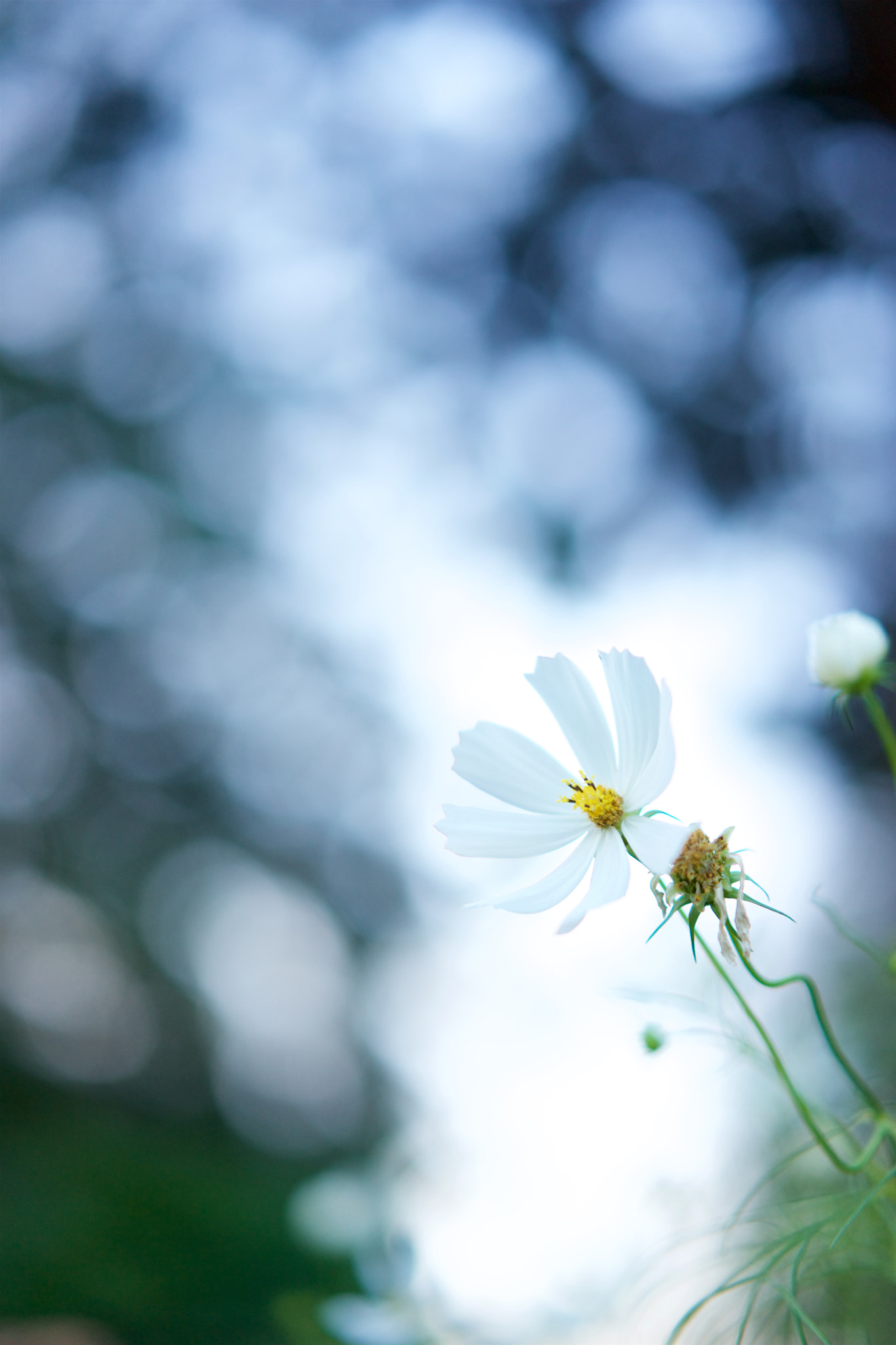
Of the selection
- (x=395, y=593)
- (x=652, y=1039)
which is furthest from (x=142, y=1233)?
(x=652, y=1039)

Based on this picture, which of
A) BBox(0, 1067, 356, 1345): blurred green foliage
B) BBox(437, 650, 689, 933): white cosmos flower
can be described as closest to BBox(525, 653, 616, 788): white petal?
BBox(437, 650, 689, 933): white cosmos flower

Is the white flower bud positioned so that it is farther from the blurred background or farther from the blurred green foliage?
the blurred green foliage

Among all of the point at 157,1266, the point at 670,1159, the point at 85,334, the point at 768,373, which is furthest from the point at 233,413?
the point at 670,1159

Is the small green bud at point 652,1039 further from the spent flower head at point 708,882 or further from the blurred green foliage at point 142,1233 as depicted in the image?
the blurred green foliage at point 142,1233

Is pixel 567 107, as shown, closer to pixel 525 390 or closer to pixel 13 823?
pixel 525 390

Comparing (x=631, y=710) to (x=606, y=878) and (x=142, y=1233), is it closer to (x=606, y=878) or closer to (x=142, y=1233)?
(x=606, y=878)

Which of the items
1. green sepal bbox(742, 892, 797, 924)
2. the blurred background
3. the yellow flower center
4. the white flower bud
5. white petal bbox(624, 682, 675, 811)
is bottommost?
green sepal bbox(742, 892, 797, 924)

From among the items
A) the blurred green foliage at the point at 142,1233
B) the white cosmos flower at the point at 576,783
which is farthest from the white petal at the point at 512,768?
the blurred green foliage at the point at 142,1233

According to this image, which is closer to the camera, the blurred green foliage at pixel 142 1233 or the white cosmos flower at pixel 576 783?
the white cosmos flower at pixel 576 783
